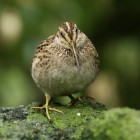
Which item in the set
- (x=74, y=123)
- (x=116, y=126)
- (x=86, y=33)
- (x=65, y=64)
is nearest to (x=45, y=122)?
(x=74, y=123)

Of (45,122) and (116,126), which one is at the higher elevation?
(116,126)

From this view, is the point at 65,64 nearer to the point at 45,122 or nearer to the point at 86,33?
the point at 45,122

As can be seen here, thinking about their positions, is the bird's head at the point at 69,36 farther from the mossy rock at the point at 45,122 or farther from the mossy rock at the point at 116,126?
the mossy rock at the point at 116,126

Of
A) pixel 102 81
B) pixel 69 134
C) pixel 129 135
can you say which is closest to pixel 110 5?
pixel 102 81

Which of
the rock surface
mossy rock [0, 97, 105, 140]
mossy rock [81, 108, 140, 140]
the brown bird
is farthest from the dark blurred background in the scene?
mossy rock [81, 108, 140, 140]

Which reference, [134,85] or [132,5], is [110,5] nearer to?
[132,5]
